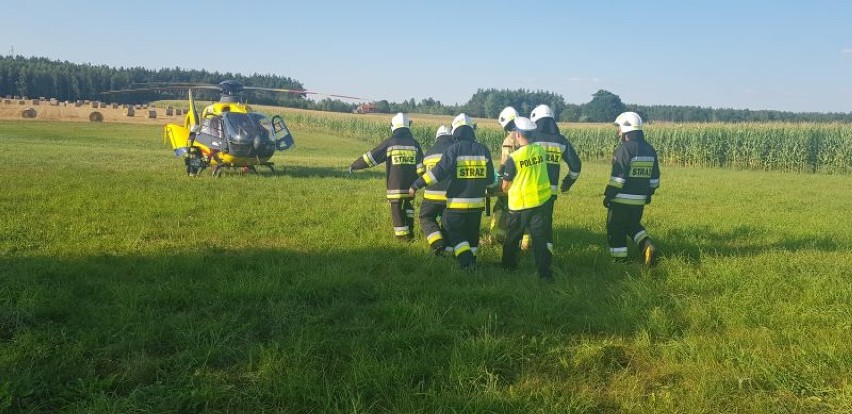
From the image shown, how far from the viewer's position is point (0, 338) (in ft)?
14.0

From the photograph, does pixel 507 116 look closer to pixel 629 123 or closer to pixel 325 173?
pixel 629 123

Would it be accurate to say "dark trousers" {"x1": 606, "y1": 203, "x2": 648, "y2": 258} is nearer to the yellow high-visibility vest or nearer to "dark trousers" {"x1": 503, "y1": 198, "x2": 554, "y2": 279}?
"dark trousers" {"x1": 503, "y1": 198, "x2": 554, "y2": 279}

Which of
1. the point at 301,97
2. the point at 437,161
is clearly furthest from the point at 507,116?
the point at 301,97

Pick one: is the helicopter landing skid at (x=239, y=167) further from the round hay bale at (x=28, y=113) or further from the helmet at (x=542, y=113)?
the round hay bale at (x=28, y=113)

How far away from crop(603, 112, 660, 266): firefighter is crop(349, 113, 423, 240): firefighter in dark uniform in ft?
8.73

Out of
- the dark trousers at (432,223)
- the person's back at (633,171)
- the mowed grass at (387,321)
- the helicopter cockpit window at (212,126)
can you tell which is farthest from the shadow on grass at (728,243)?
the helicopter cockpit window at (212,126)

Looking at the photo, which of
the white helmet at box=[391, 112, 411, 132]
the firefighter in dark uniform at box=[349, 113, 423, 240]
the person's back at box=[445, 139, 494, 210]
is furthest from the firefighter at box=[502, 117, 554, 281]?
the white helmet at box=[391, 112, 411, 132]

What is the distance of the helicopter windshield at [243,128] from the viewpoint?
1627 cm

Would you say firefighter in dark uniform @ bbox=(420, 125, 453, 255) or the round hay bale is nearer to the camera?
firefighter in dark uniform @ bbox=(420, 125, 453, 255)

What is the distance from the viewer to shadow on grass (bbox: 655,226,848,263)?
8.12 m

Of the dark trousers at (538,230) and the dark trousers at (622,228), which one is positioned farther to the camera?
the dark trousers at (622,228)

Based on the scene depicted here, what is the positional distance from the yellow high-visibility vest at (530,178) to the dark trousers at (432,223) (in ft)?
3.78

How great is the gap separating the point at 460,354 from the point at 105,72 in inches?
3961

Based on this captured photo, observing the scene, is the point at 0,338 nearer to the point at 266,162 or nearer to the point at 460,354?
the point at 460,354
